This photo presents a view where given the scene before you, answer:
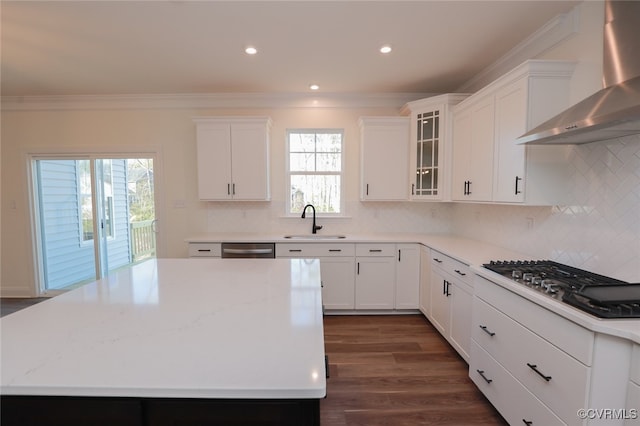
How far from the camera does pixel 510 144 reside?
221 centimetres

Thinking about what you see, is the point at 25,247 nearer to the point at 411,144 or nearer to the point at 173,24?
the point at 173,24

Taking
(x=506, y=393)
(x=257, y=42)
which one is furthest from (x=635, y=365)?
(x=257, y=42)

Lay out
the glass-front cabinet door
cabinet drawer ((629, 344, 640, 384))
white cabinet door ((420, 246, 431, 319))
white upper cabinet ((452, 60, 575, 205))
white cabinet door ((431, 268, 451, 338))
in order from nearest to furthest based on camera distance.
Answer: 1. cabinet drawer ((629, 344, 640, 384))
2. white upper cabinet ((452, 60, 575, 205))
3. white cabinet door ((431, 268, 451, 338))
4. white cabinet door ((420, 246, 431, 319))
5. the glass-front cabinet door

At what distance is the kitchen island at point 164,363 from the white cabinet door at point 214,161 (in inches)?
94.1

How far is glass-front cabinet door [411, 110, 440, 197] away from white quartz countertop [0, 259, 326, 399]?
7.63ft

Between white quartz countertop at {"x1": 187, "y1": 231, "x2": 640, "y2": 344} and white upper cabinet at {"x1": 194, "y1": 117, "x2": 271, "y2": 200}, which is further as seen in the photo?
white upper cabinet at {"x1": 194, "y1": 117, "x2": 271, "y2": 200}

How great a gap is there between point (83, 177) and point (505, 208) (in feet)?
17.8

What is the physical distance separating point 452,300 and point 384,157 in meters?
1.88

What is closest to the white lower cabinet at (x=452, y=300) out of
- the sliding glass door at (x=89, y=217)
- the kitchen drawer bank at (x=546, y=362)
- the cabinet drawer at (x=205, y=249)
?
the kitchen drawer bank at (x=546, y=362)

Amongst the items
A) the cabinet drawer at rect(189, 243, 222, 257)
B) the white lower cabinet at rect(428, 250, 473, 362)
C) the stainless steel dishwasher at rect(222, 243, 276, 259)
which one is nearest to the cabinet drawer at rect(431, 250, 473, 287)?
the white lower cabinet at rect(428, 250, 473, 362)

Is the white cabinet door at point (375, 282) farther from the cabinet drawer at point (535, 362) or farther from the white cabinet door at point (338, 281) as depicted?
the cabinet drawer at point (535, 362)

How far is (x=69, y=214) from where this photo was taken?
4062mm

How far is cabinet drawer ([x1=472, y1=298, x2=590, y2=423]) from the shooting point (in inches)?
51.1

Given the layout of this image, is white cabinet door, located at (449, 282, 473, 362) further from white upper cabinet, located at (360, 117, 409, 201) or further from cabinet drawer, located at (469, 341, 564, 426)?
white upper cabinet, located at (360, 117, 409, 201)
